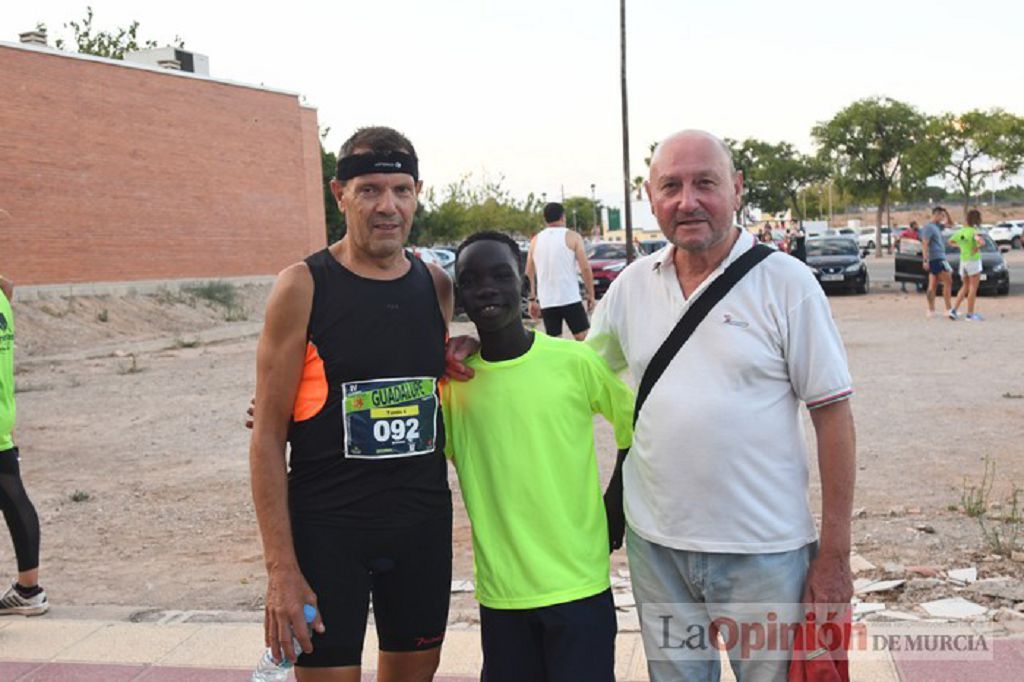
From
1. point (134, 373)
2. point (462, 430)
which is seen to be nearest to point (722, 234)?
point (462, 430)

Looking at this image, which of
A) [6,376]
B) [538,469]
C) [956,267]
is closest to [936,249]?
[956,267]

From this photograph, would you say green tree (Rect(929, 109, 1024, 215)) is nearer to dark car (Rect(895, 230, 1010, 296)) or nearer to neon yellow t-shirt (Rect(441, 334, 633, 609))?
dark car (Rect(895, 230, 1010, 296))

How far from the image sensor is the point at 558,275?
11.4m

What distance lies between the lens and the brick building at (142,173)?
27.6 metres

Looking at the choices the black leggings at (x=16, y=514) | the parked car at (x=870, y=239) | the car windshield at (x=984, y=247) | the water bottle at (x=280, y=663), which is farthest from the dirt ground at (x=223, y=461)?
the parked car at (x=870, y=239)

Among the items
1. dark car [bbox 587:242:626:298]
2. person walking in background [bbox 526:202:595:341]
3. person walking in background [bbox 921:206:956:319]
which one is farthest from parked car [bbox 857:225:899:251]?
person walking in background [bbox 526:202:595:341]

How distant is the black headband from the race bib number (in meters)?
0.58

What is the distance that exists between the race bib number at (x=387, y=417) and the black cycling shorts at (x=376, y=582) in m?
0.22

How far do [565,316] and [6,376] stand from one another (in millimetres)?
7296

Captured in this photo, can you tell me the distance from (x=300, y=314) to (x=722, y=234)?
43.9 inches

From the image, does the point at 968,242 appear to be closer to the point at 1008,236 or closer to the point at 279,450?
the point at 279,450

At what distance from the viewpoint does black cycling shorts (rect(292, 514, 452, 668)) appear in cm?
269

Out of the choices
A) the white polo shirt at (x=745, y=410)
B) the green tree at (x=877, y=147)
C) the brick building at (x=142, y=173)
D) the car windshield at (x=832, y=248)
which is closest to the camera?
the white polo shirt at (x=745, y=410)

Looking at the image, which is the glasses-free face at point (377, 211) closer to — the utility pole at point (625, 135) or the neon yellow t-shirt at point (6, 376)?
the neon yellow t-shirt at point (6, 376)
